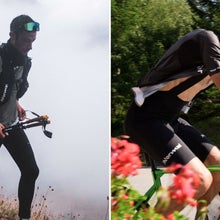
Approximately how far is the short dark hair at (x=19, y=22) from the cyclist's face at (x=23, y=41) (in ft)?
0.08

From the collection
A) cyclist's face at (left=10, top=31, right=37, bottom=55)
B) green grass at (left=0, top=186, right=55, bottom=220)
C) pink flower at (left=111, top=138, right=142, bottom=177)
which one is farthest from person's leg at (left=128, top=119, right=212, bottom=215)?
cyclist's face at (left=10, top=31, right=37, bottom=55)

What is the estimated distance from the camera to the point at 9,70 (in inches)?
121

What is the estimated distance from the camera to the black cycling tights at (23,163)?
3.12 m

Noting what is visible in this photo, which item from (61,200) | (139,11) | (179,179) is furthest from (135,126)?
(139,11)

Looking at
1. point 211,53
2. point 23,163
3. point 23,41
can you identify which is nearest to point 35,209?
point 23,163

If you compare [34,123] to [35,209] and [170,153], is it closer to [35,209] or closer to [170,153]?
[35,209]

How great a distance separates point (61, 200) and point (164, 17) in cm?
911

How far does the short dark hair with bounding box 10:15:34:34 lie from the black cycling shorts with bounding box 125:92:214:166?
0.72 metres

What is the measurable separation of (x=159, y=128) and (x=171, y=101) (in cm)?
17

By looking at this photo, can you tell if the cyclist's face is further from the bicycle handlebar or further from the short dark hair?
the bicycle handlebar

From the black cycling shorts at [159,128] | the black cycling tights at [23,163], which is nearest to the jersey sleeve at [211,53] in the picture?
the black cycling shorts at [159,128]

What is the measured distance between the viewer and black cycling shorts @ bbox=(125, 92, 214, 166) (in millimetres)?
3088

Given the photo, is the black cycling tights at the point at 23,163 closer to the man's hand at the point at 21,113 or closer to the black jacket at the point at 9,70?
the man's hand at the point at 21,113

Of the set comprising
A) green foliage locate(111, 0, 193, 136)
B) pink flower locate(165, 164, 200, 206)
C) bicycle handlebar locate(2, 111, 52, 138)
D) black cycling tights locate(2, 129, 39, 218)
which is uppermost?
pink flower locate(165, 164, 200, 206)
